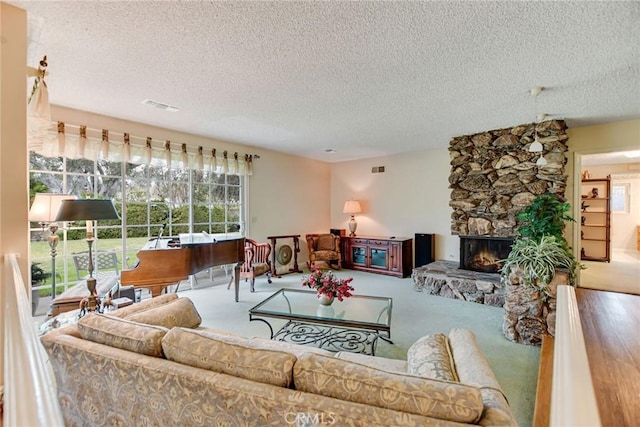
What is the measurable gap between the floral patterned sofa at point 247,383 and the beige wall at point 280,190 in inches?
147

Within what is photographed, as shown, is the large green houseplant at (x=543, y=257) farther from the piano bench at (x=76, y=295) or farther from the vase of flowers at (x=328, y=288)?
the piano bench at (x=76, y=295)

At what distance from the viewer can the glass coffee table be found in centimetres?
256

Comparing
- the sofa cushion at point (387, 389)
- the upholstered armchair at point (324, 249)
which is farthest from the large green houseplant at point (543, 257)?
the upholstered armchair at point (324, 249)

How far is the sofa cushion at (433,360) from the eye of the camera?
1261 mm

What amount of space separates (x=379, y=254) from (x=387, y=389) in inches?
206

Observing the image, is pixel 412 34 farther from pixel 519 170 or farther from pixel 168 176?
pixel 168 176

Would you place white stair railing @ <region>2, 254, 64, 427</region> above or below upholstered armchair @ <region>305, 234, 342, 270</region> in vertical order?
above

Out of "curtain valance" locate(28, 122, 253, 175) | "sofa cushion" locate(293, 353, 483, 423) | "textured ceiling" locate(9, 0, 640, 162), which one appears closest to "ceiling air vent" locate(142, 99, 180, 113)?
"textured ceiling" locate(9, 0, 640, 162)

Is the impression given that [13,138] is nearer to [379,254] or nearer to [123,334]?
[123,334]

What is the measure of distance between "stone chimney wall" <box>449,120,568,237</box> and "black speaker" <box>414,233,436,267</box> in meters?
0.64

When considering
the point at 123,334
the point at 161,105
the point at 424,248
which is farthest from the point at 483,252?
the point at 161,105

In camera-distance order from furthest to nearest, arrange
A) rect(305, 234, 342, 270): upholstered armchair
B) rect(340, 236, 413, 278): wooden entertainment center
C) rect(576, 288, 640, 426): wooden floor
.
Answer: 1. rect(305, 234, 342, 270): upholstered armchair
2. rect(340, 236, 413, 278): wooden entertainment center
3. rect(576, 288, 640, 426): wooden floor

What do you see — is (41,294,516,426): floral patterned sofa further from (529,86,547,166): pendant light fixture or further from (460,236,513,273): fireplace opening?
(460,236,513,273): fireplace opening

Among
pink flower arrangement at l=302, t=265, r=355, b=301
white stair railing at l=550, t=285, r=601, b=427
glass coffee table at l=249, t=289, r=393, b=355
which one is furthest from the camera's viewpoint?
pink flower arrangement at l=302, t=265, r=355, b=301
